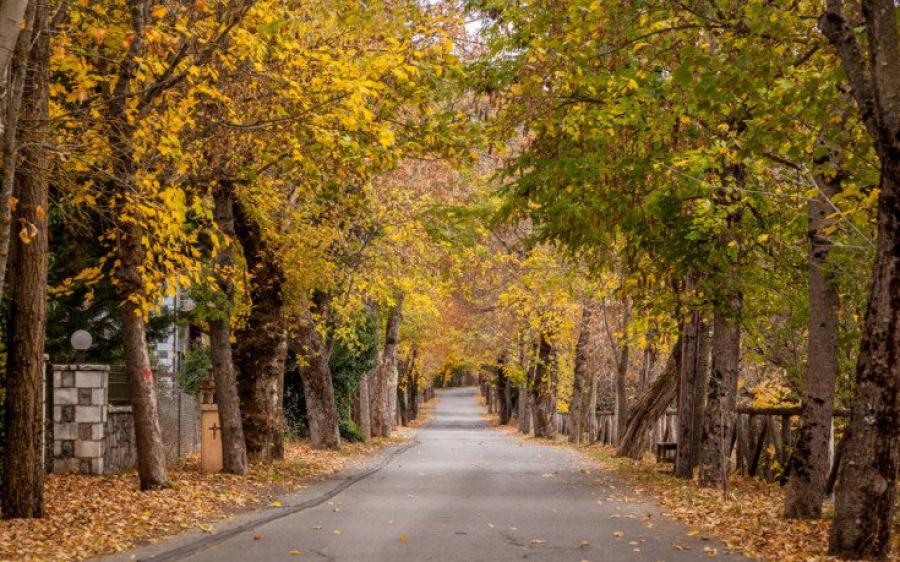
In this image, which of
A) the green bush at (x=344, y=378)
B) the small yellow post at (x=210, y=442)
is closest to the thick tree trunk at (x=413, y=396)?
the green bush at (x=344, y=378)

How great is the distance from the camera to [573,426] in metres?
44.2

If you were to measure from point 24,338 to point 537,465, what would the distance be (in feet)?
56.8

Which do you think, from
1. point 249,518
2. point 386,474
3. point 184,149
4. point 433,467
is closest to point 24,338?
point 249,518

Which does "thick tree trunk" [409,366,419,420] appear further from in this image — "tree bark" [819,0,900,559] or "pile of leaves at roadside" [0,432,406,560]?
"tree bark" [819,0,900,559]

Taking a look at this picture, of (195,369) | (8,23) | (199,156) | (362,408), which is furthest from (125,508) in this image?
(362,408)

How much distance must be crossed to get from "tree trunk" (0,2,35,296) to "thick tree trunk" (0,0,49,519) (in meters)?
0.86

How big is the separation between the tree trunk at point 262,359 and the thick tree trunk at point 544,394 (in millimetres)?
23974

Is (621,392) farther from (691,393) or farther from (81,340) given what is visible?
(81,340)

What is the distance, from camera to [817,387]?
14250mm

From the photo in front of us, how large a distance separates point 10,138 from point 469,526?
22.4 ft

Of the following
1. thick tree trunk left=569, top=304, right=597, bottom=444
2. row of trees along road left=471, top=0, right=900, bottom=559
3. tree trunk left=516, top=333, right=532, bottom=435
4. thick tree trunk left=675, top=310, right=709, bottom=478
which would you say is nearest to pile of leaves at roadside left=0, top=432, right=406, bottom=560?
row of trees along road left=471, top=0, right=900, bottom=559

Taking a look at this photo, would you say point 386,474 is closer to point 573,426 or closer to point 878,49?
point 878,49

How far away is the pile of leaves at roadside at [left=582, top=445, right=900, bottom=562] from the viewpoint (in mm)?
11406

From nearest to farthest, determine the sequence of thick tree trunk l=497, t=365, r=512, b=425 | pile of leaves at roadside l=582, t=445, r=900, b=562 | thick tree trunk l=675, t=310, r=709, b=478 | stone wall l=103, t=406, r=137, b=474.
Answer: pile of leaves at roadside l=582, t=445, r=900, b=562
stone wall l=103, t=406, r=137, b=474
thick tree trunk l=675, t=310, r=709, b=478
thick tree trunk l=497, t=365, r=512, b=425
